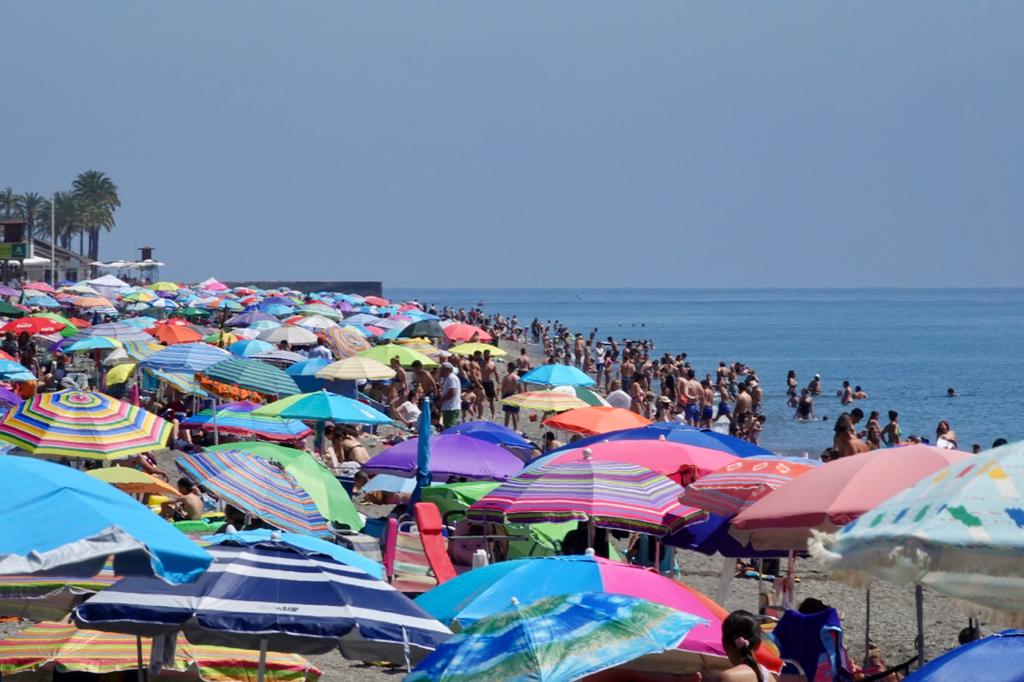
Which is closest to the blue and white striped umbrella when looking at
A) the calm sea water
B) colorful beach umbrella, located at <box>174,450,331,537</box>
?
colorful beach umbrella, located at <box>174,450,331,537</box>

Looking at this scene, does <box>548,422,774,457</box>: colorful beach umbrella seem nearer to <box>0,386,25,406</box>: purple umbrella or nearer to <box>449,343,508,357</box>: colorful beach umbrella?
<box>0,386,25,406</box>: purple umbrella

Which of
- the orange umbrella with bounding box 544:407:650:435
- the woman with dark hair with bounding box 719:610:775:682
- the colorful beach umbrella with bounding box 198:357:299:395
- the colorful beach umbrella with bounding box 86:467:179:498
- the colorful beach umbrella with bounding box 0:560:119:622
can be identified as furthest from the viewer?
the orange umbrella with bounding box 544:407:650:435

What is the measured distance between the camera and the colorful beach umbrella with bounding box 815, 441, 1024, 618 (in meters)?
4.01

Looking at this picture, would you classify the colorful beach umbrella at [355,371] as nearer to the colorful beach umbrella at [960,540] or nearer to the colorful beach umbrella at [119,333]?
the colorful beach umbrella at [119,333]

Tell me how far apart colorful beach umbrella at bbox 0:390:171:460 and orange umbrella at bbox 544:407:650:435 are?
214 inches

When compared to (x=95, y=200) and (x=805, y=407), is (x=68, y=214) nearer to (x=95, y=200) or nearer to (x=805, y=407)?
(x=95, y=200)

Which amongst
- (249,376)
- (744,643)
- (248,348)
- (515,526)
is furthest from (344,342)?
(744,643)

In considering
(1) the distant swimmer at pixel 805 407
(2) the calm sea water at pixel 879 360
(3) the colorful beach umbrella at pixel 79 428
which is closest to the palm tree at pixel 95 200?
(2) the calm sea water at pixel 879 360

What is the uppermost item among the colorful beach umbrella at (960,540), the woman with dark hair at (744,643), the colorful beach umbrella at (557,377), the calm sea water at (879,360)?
the colorful beach umbrella at (960,540)

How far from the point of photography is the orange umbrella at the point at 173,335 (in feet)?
82.6

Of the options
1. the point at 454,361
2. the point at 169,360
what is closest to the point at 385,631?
the point at 169,360

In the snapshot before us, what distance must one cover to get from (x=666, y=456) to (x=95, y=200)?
115 m

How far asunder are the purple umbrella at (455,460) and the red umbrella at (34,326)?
1616 centimetres

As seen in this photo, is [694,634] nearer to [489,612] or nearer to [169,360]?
[489,612]
